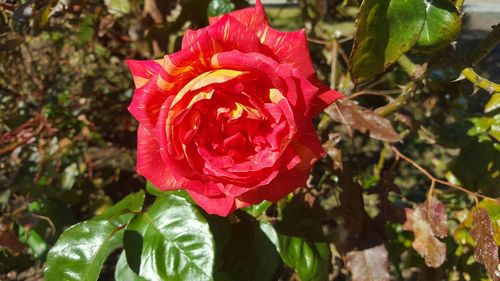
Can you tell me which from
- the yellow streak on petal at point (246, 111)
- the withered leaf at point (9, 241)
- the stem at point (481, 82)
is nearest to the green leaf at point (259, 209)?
the yellow streak on petal at point (246, 111)

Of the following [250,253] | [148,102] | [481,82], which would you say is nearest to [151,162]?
[148,102]

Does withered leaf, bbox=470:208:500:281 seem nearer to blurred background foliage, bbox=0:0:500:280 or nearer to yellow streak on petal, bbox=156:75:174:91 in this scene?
blurred background foliage, bbox=0:0:500:280

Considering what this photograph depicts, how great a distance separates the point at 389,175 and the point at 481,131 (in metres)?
0.33

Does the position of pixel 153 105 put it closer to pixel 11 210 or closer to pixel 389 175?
pixel 389 175

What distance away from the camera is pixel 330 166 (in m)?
0.89

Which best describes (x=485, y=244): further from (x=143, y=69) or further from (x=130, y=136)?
(x=130, y=136)

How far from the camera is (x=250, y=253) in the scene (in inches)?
32.6

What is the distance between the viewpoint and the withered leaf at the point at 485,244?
0.70 m

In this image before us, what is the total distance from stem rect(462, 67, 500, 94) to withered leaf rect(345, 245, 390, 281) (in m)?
0.35

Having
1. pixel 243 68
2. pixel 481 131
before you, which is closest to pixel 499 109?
pixel 481 131

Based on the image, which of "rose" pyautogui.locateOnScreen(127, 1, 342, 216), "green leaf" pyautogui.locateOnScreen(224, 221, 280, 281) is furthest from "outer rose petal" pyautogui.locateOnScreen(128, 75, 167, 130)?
"green leaf" pyautogui.locateOnScreen(224, 221, 280, 281)

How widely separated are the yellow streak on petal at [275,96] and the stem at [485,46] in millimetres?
367

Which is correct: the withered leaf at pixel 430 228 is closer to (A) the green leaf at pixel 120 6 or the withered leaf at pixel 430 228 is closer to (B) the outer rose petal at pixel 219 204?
(B) the outer rose petal at pixel 219 204

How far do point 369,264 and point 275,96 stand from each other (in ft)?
1.48
